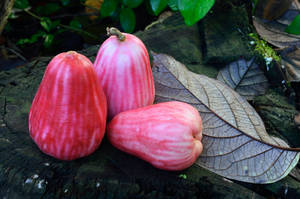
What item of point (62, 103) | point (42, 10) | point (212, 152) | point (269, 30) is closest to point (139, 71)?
point (62, 103)

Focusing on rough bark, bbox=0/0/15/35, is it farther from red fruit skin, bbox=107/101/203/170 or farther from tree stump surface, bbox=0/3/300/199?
red fruit skin, bbox=107/101/203/170

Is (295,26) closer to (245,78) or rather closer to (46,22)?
(245,78)

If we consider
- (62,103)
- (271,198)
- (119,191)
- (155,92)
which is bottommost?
(271,198)

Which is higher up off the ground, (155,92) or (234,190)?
(155,92)

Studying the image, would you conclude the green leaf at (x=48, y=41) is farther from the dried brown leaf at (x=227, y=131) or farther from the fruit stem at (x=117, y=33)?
the fruit stem at (x=117, y=33)

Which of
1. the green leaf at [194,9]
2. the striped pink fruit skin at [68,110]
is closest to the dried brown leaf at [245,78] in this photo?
the green leaf at [194,9]

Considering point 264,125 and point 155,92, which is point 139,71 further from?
point 264,125

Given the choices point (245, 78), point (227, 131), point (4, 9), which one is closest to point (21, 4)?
point (4, 9)
